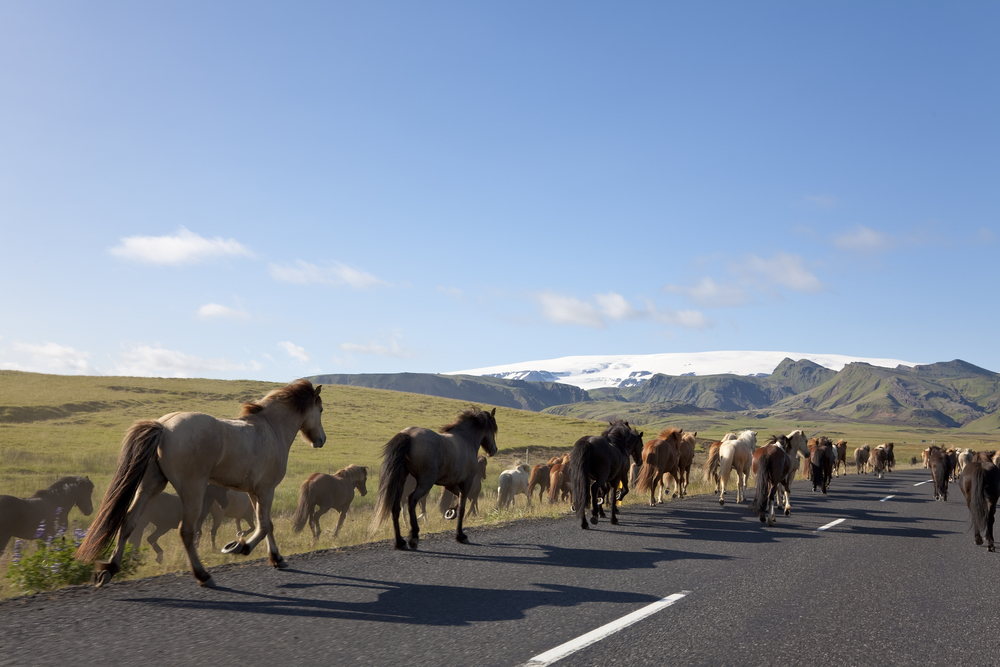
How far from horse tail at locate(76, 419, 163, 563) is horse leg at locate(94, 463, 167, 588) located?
58 mm

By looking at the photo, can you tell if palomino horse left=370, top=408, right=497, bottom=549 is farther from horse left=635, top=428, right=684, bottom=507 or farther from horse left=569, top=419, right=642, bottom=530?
horse left=635, top=428, right=684, bottom=507

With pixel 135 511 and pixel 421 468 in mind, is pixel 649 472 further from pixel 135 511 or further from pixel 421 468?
pixel 135 511

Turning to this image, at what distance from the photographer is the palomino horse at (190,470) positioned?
6113mm

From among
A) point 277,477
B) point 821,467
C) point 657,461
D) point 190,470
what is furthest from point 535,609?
point 821,467

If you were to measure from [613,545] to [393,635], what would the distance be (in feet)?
19.3

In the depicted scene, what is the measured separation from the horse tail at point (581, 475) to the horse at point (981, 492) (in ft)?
22.6

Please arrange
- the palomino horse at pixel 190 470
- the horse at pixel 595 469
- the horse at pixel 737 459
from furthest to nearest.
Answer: the horse at pixel 737 459 → the horse at pixel 595 469 → the palomino horse at pixel 190 470

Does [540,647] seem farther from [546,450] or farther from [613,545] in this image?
[546,450]

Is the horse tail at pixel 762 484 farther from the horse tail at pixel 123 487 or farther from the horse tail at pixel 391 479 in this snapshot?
the horse tail at pixel 123 487

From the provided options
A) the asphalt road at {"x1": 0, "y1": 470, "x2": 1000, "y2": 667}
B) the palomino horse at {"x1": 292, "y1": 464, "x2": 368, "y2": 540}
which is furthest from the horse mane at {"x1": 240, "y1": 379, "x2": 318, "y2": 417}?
the palomino horse at {"x1": 292, "y1": 464, "x2": 368, "y2": 540}

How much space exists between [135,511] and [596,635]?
179 inches

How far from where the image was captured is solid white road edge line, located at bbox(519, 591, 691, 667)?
4.72 metres

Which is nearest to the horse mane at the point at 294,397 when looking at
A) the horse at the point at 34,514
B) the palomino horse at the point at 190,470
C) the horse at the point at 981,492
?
the palomino horse at the point at 190,470

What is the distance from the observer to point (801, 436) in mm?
20016
